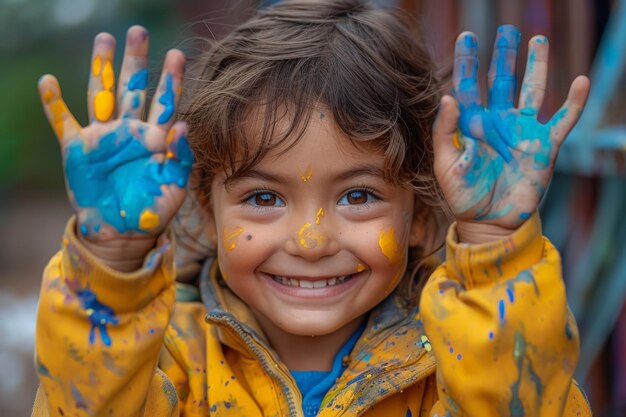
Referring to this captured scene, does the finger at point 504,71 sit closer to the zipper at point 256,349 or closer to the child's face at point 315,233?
the child's face at point 315,233

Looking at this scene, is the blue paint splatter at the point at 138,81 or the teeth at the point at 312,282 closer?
the blue paint splatter at the point at 138,81

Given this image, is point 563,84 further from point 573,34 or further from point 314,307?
point 314,307

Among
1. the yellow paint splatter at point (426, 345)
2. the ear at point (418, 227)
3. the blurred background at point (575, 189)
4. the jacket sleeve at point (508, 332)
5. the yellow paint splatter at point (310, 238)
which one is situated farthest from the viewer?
the blurred background at point (575, 189)

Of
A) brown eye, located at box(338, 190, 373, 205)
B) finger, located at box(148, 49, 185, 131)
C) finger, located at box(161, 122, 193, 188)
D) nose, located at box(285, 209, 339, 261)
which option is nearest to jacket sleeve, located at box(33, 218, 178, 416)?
finger, located at box(161, 122, 193, 188)

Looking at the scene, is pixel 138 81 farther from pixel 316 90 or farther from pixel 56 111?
pixel 316 90

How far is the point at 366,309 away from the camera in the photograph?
231 centimetres

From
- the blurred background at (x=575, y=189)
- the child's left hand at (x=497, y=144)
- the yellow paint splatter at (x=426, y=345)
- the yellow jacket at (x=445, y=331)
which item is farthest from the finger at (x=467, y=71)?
the blurred background at (x=575, y=189)

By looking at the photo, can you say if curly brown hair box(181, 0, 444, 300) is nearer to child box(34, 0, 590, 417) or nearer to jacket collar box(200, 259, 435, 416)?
child box(34, 0, 590, 417)

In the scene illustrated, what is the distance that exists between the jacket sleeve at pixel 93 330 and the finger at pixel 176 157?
5.0 inches

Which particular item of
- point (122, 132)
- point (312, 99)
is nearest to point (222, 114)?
point (312, 99)

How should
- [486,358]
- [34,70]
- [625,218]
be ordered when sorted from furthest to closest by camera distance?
[34,70]
[625,218]
[486,358]

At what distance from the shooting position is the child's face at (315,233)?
2182 millimetres

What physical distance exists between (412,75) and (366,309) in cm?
60

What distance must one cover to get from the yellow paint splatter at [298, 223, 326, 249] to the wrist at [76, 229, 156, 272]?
37 cm
